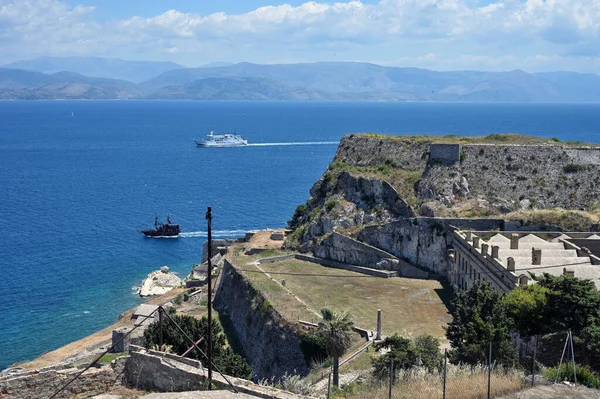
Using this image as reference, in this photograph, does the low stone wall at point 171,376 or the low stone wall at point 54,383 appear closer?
the low stone wall at point 171,376

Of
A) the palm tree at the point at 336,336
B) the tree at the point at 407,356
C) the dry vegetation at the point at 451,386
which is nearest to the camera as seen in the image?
the dry vegetation at the point at 451,386

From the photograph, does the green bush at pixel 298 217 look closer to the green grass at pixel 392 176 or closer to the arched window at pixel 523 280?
the green grass at pixel 392 176

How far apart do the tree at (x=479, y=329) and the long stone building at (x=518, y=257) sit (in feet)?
18.1

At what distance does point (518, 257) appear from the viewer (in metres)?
44.1

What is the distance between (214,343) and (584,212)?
35.2 meters

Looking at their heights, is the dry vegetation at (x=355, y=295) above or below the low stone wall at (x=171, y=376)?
below

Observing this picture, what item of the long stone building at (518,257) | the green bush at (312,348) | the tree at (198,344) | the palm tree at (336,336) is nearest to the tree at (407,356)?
the palm tree at (336,336)

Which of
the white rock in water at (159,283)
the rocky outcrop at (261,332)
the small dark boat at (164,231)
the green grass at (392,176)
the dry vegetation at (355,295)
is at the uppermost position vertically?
the green grass at (392,176)

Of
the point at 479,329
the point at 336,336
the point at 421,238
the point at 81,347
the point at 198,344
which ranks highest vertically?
the point at 479,329

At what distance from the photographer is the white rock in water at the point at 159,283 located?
66.2 metres

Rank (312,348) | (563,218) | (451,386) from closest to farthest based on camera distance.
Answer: (451,386), (312,348), (563,218)

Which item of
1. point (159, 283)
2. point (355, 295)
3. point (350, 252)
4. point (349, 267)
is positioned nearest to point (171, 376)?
point (355, 295)

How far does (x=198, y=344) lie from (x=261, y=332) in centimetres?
886

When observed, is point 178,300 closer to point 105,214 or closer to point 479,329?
point 479,329
